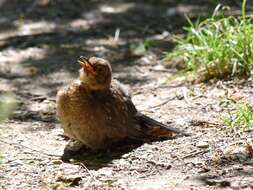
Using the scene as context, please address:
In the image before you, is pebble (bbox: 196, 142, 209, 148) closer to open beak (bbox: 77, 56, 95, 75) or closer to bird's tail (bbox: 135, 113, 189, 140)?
bird's tail (bbox: 135, 113, 189, 140)

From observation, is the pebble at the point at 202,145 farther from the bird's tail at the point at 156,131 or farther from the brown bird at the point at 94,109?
the brown bird at the point at 94,109

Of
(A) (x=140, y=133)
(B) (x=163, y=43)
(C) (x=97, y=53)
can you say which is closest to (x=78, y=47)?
(C) (x=97, y=53)

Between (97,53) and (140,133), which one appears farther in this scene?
(97,53)

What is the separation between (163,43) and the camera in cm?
930

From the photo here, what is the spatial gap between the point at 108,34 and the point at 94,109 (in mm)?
4195

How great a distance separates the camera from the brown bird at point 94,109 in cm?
568

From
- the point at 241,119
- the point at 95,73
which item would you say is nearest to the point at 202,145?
the point at 241,119

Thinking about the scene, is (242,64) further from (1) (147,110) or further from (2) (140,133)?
(2) (140,133)

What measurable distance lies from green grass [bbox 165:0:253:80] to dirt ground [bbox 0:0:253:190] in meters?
0.15

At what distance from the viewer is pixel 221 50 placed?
720 cm

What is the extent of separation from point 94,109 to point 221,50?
2.00 m

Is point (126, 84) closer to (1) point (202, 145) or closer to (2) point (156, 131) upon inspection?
(2) point (156, 131)

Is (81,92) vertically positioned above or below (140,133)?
above

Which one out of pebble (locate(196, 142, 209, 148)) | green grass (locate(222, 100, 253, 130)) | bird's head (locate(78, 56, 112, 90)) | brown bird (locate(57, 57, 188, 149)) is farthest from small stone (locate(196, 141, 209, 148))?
bird's head (locate(78, 56, 112, 90))
